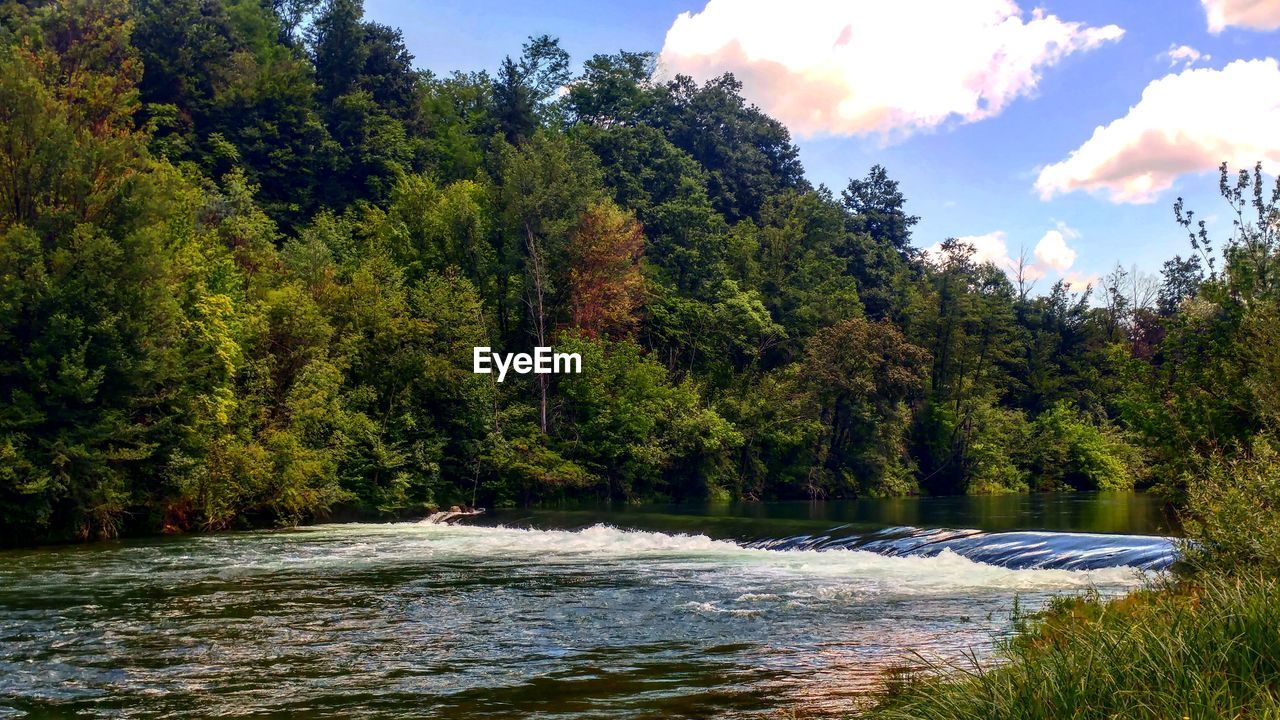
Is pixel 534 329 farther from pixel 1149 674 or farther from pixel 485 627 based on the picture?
pixel 1149 674

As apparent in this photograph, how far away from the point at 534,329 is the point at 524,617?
119 feet

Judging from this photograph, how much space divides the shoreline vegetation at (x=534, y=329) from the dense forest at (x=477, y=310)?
18 cm

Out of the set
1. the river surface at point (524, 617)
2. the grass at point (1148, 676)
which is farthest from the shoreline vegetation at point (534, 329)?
the river surface at point (524, 617)

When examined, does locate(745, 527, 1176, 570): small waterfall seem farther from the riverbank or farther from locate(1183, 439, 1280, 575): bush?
the riverbank

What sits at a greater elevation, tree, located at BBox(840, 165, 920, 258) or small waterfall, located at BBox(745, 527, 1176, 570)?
tree, located at BBox(840, 165, 920, 258)

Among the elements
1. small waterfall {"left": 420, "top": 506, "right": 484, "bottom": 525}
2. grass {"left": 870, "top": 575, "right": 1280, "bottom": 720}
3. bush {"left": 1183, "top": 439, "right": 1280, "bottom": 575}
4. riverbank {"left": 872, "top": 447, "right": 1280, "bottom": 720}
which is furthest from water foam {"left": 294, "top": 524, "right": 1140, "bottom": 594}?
grass {"left": 870, "top": 575, "right": 1280, "bottom": 720}

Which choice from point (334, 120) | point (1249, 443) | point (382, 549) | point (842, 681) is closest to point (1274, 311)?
point (1249, 443)

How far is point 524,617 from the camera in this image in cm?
1572

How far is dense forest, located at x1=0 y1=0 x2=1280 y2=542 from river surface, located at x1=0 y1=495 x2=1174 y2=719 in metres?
4.65

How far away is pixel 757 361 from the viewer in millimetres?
59125

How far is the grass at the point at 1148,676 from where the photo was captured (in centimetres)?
544

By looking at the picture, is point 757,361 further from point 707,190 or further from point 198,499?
point 198,499

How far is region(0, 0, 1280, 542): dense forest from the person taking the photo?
92.0 ft

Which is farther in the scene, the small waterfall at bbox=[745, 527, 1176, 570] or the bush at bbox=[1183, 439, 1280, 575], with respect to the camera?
the small waterfall at bbox=[745, 527, 1176, 570]
